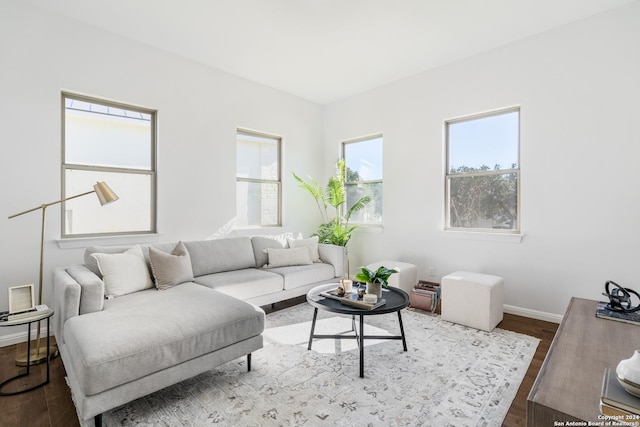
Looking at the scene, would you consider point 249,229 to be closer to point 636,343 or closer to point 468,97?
point 468,97

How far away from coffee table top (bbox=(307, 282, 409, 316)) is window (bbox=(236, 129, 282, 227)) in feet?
7.13

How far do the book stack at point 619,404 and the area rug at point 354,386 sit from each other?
2.90 feet

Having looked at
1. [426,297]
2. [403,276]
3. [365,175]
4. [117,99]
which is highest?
[117,99]

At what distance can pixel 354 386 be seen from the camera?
207cm

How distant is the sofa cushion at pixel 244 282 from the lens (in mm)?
3023

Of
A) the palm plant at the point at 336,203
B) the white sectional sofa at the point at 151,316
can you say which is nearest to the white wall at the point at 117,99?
the palm plant at the point at 336,203

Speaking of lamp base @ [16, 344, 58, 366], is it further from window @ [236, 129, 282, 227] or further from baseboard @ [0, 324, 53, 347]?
window @ [236, 129, 282, 227]

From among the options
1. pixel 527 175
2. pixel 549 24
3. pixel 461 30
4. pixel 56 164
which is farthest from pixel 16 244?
pixel 549 24

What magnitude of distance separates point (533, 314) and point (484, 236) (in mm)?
934

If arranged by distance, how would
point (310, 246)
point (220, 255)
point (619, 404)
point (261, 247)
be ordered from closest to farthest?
1. point (619, 404)
2. point (220, 255)
3. point (261, 247)
4. point (310, 246)

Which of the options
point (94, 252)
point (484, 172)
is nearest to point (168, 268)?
point (94, 252)

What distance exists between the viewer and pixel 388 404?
6.21 feet

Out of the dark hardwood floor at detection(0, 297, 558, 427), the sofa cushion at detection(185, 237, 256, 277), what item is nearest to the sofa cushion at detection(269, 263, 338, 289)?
the sofa cushion at detection(185, 237, 256, 277)

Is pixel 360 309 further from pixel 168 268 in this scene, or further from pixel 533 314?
pixel 533 314
